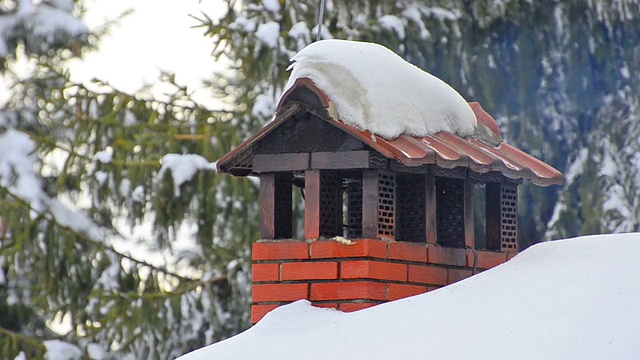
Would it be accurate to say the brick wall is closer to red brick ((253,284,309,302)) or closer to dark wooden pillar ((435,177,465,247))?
red brick ((253,284,309,302))

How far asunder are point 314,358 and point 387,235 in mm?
709

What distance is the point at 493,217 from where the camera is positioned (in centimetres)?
440

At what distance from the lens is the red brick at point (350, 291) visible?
378cm

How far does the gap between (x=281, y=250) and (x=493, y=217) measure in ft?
2.95

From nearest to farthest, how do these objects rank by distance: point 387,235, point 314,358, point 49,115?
1. point 314,358
2. point 387,235
3. point 49,115

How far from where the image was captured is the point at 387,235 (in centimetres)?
Result: 394

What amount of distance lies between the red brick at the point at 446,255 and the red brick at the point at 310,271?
404 millimetres

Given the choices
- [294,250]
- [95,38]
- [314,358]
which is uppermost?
[95,38]

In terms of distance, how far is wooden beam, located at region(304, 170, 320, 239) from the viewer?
396 cm

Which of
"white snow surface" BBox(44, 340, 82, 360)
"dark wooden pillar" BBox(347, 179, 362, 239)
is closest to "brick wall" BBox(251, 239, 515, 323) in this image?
"dark wooden pillar" BBox(347, 179, 362, 239)

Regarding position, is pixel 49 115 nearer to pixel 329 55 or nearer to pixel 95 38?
pixel 95 38

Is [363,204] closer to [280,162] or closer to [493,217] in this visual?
[280,162]

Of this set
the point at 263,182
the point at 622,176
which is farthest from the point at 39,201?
the point at 263,182

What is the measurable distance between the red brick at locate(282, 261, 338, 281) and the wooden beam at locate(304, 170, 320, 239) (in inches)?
4.3
